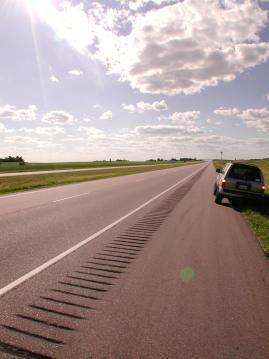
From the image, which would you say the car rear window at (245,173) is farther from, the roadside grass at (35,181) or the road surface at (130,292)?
the roadside grass at (35,181)

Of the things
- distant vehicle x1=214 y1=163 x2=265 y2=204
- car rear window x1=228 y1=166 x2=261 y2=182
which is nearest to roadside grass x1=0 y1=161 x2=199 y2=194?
distant vehicle x1=214 y1=163 x2=265 y2=204

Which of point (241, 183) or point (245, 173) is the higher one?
point (245, 173)

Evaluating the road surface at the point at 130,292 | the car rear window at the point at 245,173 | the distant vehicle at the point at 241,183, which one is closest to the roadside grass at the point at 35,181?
the distant vehicle at the point at 241,183

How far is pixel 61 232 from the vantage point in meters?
9.72

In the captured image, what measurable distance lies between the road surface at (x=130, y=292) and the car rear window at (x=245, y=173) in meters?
6.31

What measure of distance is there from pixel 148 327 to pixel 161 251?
3719mm

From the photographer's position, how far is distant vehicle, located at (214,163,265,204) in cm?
1638

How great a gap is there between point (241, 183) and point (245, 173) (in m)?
0.63

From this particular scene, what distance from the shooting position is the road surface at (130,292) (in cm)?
396

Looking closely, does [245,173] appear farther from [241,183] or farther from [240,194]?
[240,194]

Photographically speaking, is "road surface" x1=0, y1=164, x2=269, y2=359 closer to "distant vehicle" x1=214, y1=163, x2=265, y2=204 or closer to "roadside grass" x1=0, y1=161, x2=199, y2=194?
"distant vehicle" x1=214, y1=163, x2=265, y2=204

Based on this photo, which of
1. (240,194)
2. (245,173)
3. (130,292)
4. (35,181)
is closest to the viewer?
(130,292)

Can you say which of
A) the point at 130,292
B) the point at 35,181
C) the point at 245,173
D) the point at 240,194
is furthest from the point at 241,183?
the point at 35,181

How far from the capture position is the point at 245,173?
1694 centimetres
